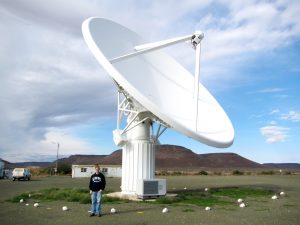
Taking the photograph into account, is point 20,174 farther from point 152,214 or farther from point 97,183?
point 152,214

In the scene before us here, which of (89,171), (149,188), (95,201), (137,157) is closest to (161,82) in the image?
(137,157)

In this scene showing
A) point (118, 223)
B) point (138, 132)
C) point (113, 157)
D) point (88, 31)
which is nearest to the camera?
point (118, 223)

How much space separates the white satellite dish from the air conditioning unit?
0.92 m

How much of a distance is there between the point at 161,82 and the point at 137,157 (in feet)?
15.5

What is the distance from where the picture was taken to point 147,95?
66.1 feet

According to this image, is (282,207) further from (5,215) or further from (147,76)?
(5,215)

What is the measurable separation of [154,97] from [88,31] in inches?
201

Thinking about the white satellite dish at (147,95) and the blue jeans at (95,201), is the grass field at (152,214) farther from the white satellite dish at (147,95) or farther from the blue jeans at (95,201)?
the white satellite dish at (147,95)

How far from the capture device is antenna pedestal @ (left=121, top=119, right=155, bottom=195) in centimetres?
2216

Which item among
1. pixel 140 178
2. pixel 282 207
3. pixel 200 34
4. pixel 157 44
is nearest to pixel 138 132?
pixel 140 178

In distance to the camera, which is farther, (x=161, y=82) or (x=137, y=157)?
(x=161, y=82)

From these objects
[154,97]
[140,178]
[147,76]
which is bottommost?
[140,178]

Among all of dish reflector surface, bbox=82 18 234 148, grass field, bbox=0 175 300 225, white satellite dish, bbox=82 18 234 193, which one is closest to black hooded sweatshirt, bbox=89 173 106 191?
grass field, bbox=0 175 300 225

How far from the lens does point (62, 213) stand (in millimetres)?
15891
